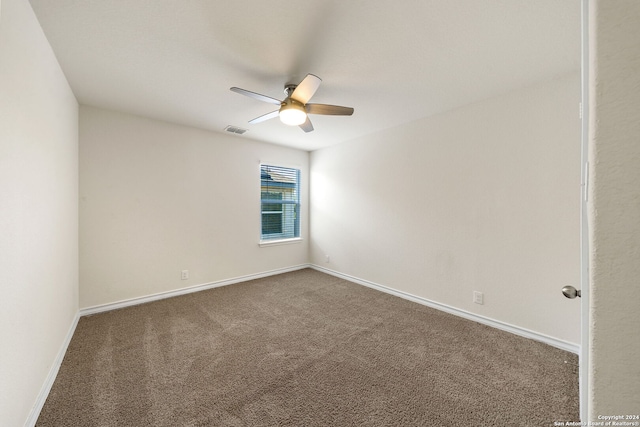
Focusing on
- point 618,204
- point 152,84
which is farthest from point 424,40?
point 152,84

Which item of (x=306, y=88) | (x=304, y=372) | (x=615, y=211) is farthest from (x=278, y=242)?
(x=615, y=211)

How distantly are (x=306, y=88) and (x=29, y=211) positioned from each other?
1.93 metres

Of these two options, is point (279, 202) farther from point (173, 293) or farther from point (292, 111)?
point (292, 111)

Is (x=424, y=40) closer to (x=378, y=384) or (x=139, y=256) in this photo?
(x=378, y=384)

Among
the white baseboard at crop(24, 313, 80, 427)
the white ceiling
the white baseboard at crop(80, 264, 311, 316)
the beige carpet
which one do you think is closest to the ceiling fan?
the white ceiling

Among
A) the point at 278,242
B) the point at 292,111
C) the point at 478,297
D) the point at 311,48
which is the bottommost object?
the point at 478,297

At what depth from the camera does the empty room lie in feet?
3.72

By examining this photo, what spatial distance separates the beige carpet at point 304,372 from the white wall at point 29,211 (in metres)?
0.37

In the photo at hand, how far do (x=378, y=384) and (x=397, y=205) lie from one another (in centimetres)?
221

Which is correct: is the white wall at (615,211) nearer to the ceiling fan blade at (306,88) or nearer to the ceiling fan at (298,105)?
the ceiling fan blade at (306,88)

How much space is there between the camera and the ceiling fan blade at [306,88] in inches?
70.9

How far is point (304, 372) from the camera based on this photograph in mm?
1836

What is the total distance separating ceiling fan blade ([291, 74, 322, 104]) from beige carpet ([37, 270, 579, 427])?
2.17 meters

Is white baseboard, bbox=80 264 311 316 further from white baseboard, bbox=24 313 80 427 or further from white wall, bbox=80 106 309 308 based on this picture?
white baseboard, bbox=24 313 80 427
